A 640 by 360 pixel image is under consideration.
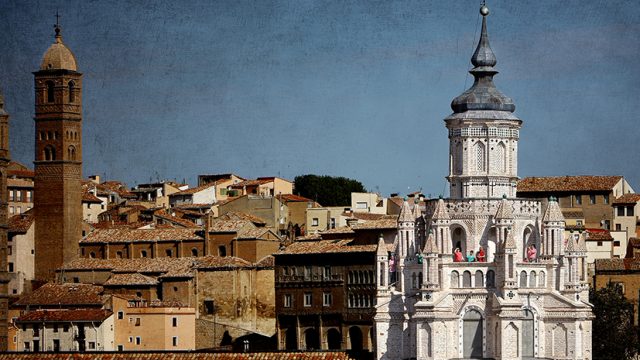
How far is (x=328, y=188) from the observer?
5094 inches

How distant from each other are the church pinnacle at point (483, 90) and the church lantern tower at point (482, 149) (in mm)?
27

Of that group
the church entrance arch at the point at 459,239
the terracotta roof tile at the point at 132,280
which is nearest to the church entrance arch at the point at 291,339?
the terracotta roof tile at the point at 132,280

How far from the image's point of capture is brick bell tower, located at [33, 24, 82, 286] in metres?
109

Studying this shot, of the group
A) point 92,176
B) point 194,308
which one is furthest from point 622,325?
point 92,176

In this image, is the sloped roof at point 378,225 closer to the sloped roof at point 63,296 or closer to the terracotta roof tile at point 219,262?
the terracotta roof tile at point 219,262

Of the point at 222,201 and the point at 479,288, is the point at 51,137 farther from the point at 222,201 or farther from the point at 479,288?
the point at 479,288

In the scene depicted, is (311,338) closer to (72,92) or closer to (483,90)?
(72,92)

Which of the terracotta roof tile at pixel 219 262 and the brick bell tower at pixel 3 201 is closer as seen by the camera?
the brick bell tower at pixel 3 201

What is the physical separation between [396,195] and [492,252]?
6129cm

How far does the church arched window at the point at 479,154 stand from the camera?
197 ft

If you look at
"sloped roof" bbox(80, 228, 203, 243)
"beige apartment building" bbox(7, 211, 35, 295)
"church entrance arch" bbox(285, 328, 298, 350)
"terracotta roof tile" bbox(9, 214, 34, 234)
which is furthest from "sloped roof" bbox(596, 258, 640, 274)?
"terracotta roof tile" bbox(9, 214, 34, 234)

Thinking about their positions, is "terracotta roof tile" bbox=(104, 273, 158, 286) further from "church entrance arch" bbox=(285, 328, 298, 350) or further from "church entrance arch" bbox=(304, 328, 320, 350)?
"church entrance arch" bbox=(304, 328, 320, 350)

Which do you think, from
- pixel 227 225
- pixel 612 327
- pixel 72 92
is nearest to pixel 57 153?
pixel 72 92

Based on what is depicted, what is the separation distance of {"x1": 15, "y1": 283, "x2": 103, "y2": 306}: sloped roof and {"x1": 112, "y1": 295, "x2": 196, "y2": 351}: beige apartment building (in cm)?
192
